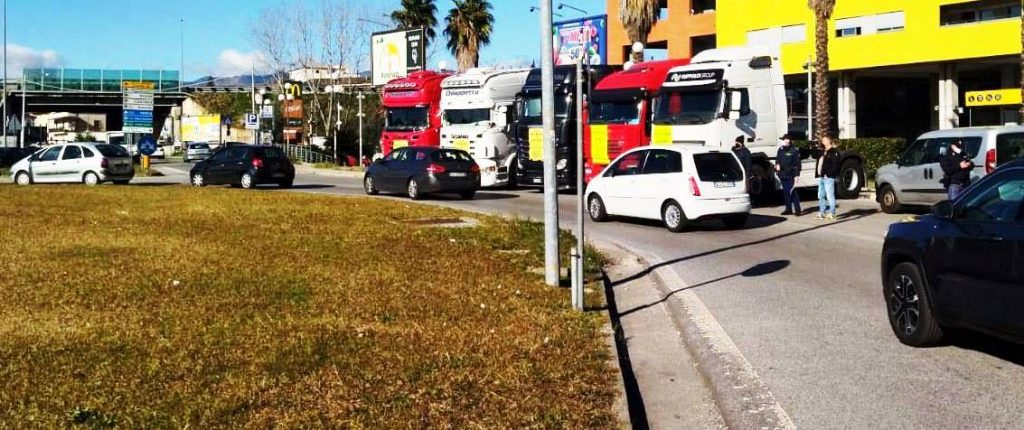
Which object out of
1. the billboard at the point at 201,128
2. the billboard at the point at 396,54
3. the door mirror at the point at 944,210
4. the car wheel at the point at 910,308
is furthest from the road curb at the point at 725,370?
the billboard at the point at 201,128

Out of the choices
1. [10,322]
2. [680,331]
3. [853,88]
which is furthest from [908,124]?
[10,322]

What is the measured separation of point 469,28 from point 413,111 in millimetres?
23457

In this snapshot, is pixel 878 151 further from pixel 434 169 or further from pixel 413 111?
pixel 413 111

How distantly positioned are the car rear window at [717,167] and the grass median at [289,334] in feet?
13.7

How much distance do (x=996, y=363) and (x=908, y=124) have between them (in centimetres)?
4715

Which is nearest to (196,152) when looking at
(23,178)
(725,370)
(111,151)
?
(111,151)

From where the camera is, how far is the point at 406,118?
3231 cm

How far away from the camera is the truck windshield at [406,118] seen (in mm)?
31844

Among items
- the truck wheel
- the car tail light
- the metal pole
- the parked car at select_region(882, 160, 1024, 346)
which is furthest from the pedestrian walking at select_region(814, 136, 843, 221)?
Answer: the parked car at select_region(882, 160, 1024, 346)

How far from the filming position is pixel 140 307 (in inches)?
322

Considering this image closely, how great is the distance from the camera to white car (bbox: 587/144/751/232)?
54.1 ft

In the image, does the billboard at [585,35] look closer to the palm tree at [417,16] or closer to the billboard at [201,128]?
the palm tree at [417,16]

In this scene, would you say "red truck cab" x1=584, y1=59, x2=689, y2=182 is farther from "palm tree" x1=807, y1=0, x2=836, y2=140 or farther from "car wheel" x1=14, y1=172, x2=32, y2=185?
"car wheel" x1=14, y1=172, x2=32, y2=185

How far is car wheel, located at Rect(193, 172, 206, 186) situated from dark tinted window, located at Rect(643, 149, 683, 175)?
18430mm
